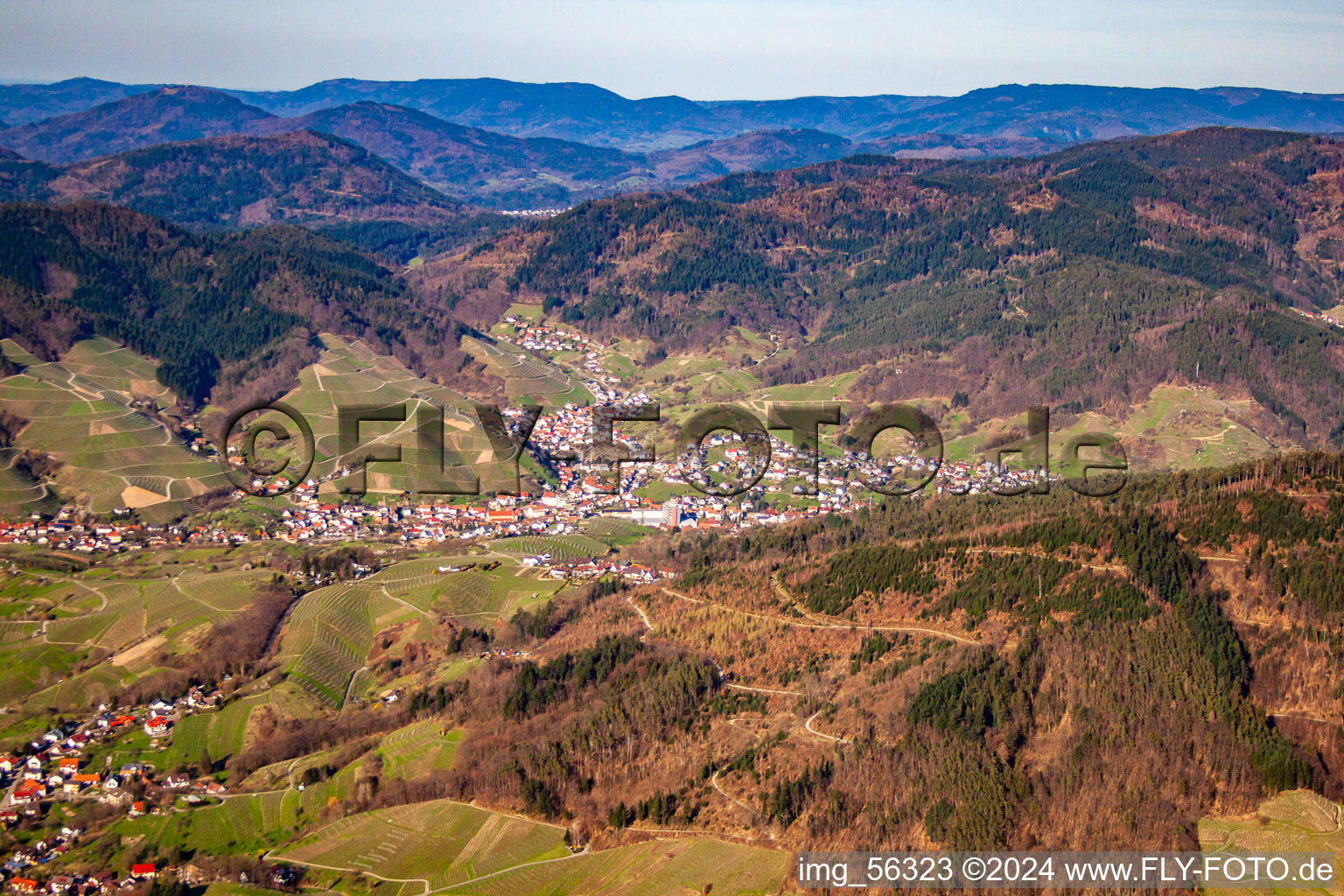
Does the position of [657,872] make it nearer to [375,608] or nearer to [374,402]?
[375,608]

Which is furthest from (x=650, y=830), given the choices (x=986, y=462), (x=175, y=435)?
(x=175, y=435)

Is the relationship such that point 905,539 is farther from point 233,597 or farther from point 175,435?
point 175,435

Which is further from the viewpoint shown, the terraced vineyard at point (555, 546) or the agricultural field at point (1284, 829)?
the terraced vineyard at point (555, 546)

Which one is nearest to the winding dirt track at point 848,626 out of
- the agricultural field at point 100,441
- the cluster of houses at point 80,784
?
the cluster of houses at point 80,784

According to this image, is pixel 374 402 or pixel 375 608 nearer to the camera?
pixel 375 608

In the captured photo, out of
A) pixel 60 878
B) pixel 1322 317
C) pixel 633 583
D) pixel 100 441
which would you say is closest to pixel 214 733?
pixel 60 878

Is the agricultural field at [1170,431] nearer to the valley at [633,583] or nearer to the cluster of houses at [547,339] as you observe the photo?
the valley at [633,583]
